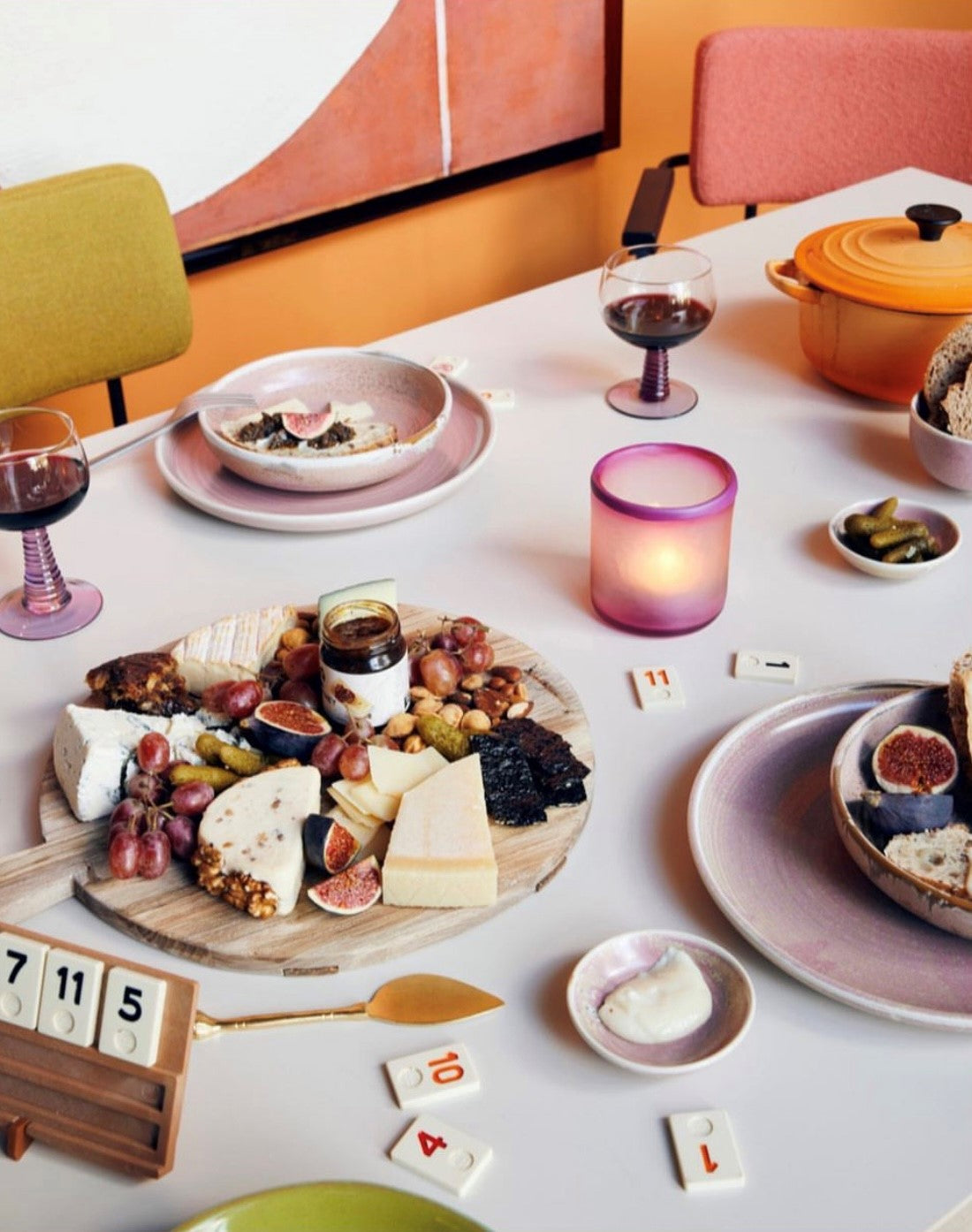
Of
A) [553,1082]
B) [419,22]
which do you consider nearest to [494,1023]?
[553,1082]

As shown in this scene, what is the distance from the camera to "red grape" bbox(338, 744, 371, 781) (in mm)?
1021

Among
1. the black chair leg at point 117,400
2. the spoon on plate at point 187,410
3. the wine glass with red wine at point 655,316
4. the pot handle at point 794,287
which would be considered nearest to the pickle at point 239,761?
the spoon on plate at point 187,410

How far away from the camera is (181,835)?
0.98 meters

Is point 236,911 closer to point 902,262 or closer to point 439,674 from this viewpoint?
point 439,674

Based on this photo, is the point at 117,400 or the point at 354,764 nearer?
the point at 354,764

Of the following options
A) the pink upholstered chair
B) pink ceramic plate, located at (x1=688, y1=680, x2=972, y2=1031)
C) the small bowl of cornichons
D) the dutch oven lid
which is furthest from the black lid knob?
the pink upholstered chair

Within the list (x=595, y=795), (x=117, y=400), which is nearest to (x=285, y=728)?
(x=595, y=795)

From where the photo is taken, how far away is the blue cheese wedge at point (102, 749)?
101cm

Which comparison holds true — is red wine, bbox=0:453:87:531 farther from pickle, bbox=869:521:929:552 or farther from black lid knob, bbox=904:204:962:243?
black lid knob, bbox=904:204:962:243

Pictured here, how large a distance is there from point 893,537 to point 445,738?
0.53m

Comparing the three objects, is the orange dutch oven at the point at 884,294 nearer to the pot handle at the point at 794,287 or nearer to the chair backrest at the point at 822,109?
the pot handle at the point at 794,287

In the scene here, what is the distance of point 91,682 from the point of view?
44.4 inches

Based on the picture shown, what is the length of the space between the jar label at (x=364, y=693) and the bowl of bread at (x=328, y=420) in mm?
400

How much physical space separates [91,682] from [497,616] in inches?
15.1
